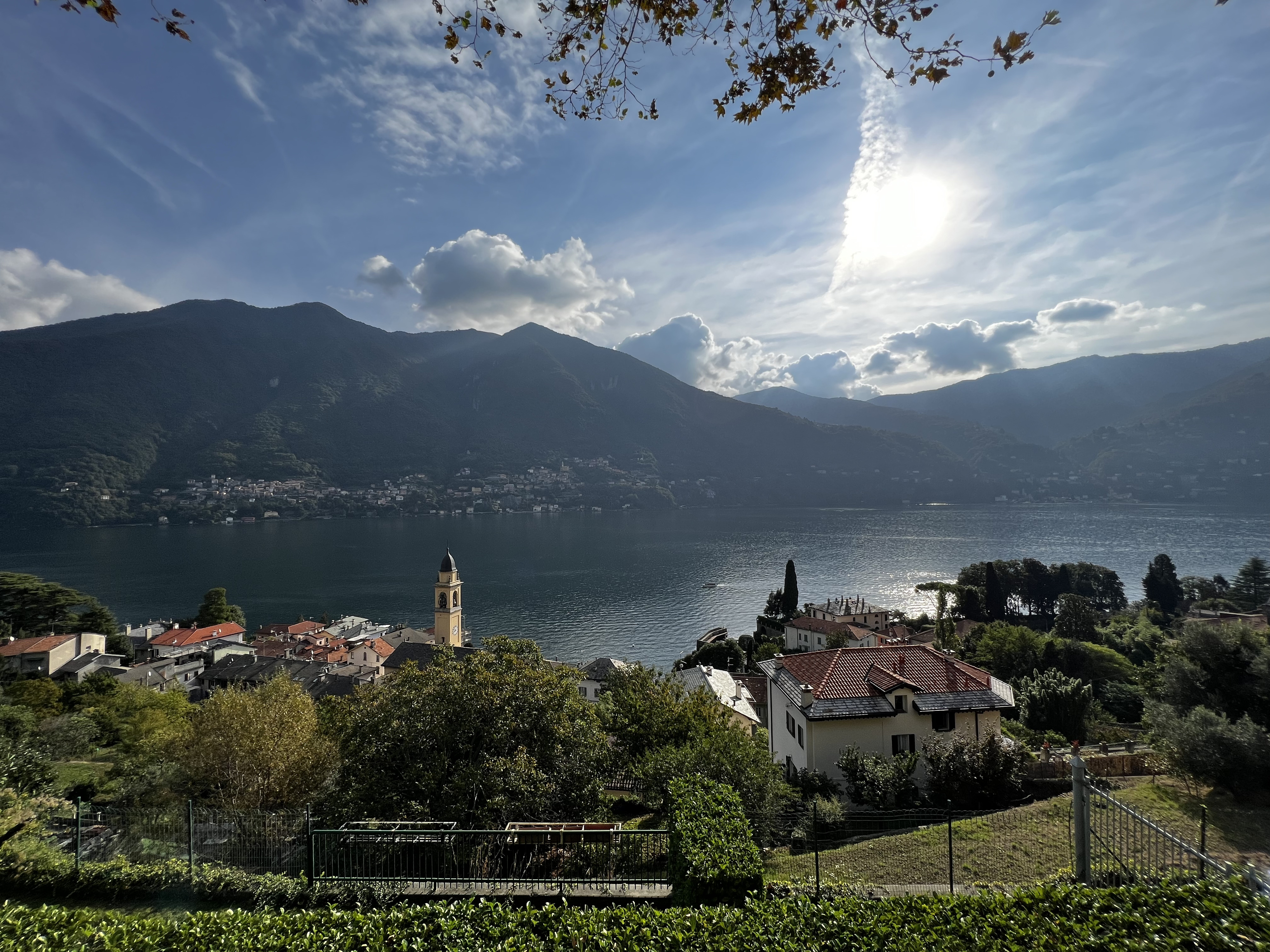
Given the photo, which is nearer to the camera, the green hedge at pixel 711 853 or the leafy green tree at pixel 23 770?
the green hedge at pixel 711 853

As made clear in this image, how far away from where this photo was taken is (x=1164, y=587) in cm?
5647

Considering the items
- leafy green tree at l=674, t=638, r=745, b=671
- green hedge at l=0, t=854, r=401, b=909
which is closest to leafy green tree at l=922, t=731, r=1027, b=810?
green hedge at l=0, t=854, r=401, b=909

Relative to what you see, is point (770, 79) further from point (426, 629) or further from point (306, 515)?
point (306, 515)

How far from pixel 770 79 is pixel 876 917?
614cm

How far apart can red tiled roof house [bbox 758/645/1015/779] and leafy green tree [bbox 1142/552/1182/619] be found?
57.1 metres

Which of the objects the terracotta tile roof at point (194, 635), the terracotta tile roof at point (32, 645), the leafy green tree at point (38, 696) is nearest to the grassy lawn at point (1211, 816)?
the leafy green tree at point (38, 696)

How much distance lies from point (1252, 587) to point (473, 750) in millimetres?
78745

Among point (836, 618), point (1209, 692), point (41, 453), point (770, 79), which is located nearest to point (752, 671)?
point (836, 618)

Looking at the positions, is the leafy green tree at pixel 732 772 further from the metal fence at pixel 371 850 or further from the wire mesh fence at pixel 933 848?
the metal fence at pixel 371 850

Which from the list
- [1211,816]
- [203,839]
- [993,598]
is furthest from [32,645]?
[993,598]

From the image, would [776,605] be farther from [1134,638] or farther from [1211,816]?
[1211,816]

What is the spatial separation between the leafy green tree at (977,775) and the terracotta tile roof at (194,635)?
2251 inches

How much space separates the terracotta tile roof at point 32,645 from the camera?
1571 inches

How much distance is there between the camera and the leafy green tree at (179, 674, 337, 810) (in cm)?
1351
